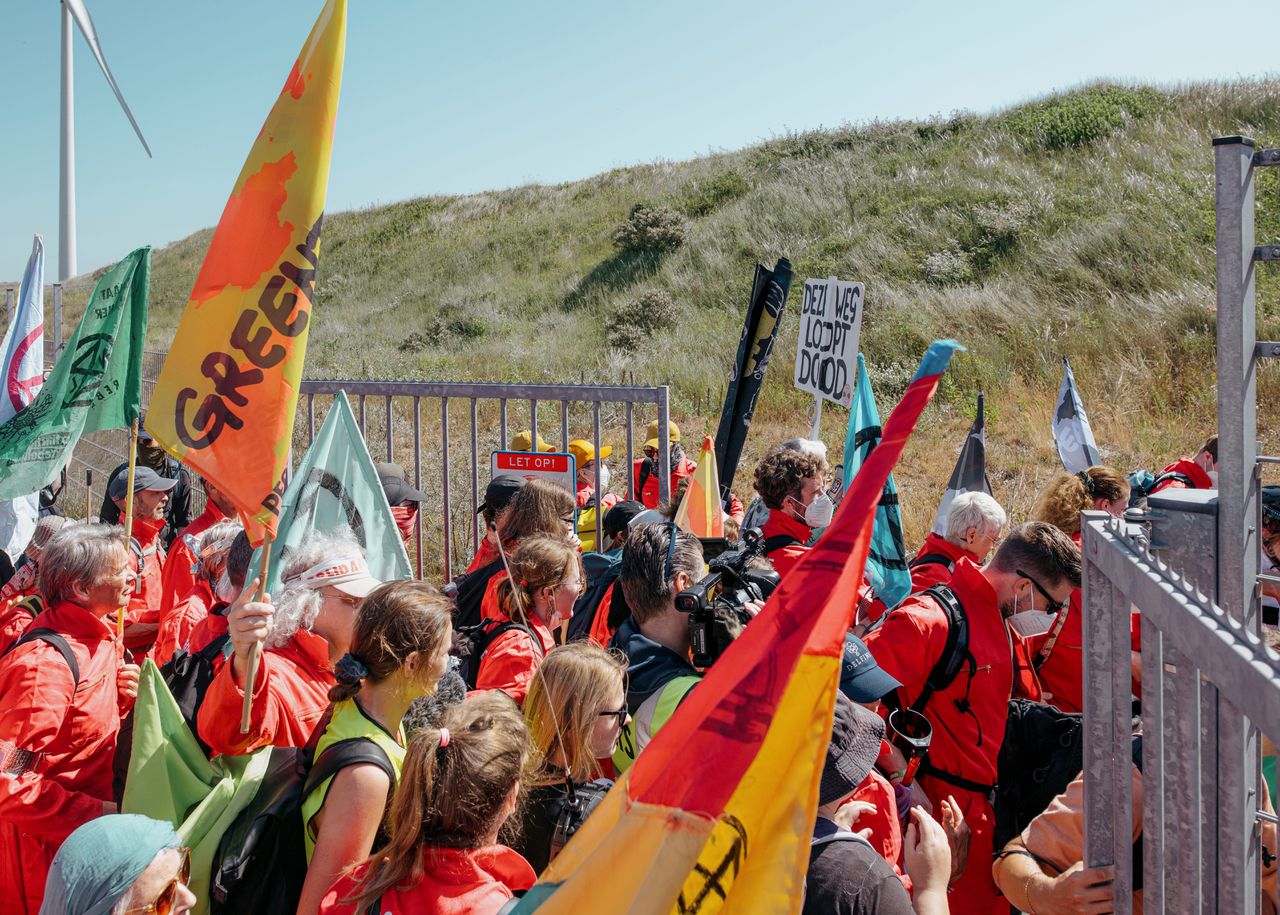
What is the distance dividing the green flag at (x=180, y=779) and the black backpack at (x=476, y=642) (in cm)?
98

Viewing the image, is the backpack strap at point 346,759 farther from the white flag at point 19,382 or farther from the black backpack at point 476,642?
the white flag at point 19,382

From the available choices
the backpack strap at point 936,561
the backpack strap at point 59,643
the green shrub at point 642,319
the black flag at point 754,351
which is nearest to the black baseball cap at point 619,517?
the black flag at point 754,351

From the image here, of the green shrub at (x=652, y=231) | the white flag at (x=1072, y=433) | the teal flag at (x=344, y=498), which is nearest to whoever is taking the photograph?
the teal flag at (x=344, y=498)

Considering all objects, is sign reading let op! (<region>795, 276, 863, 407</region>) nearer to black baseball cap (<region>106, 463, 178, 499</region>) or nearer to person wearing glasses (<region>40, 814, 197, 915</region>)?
black baseball cap (<region>106, 463, 178, 499</region>)

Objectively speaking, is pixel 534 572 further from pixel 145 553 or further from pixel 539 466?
pixel 145 553

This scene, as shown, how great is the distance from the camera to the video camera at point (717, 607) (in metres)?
2.99

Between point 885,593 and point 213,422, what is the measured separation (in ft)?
9.51

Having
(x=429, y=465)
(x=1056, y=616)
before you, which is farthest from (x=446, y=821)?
(x=429, y=465)

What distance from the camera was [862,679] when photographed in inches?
113

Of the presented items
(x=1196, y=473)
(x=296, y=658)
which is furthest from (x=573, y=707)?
(x=1196, y=473)

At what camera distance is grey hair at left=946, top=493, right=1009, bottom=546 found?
4.30m

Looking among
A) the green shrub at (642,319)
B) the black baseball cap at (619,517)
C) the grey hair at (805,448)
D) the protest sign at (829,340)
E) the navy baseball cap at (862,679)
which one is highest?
the green shrub at (642,319)

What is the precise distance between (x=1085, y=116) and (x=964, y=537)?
73.7ft

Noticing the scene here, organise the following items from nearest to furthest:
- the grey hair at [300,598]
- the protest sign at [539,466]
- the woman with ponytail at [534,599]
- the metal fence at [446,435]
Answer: the grey hair at [300,598] → the woman with ponytail at [534,599] → the protest sign at [539,466] → the metal fence at [446,435]
